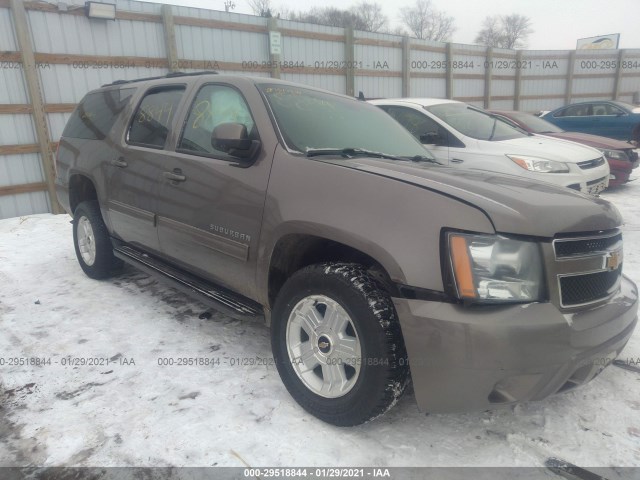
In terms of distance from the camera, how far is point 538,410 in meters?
2.36

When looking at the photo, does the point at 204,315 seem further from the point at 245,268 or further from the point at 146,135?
the point at 146,135

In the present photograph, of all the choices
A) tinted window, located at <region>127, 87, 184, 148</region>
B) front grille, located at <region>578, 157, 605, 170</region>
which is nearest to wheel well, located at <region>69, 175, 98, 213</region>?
tinted window, located at <region>127, 87, 184, 148</region>

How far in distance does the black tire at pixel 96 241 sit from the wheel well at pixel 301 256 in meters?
2.36

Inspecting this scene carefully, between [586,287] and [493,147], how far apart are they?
13.5 ft

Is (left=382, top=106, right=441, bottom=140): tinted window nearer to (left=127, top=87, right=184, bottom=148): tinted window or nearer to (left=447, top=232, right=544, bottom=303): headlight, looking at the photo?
(left=127, top=87, right=184, bottom=148): tinted window

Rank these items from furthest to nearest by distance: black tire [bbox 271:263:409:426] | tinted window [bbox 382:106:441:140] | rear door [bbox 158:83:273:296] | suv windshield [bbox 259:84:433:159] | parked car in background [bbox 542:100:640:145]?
parked car in background [bbox 542:100:640:145], tinted window [bbox 382:106:441:140], suv windshield [bbox 259:84:433:159], rear door [bbox 158:83:273:296], black tire [bbox 271:263:409:426]

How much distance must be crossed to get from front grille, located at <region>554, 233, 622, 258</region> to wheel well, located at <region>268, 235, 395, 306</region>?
800 millimetres

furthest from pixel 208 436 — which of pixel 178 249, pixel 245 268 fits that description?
pixel 178 249

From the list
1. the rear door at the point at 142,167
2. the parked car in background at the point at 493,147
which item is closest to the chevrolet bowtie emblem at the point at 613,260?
the rear door at the point at 142,167

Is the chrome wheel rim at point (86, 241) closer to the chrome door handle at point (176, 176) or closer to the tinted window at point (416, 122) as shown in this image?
the chrome door handle at point (176, 176)

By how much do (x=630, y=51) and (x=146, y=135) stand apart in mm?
22153

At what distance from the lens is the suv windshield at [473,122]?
238 inches

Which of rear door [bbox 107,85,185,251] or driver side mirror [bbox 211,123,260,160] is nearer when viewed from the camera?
driver side mirror [bbox 211,123,260,160]

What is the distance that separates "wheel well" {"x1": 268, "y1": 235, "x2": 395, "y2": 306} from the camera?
7.57 feet
